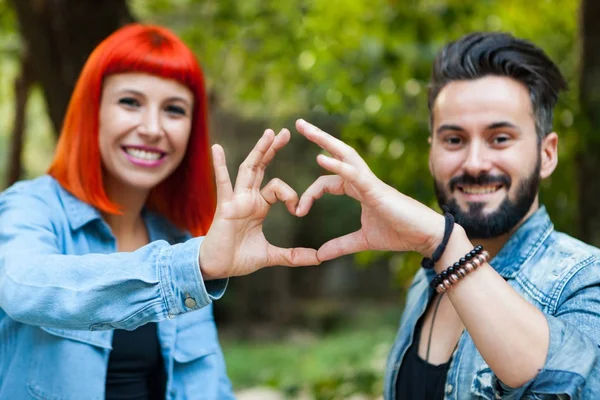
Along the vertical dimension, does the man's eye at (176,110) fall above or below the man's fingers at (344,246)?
above

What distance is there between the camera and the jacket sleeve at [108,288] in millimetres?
1623

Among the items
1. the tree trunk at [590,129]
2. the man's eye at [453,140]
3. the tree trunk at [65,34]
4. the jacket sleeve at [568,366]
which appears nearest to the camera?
the jacket sleeve at [568,366]

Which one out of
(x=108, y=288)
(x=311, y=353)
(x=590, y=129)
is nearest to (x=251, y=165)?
(x=108, y=288)

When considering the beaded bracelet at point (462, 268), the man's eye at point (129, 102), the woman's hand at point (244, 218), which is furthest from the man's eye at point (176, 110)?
the beaded bracelet at point (462, 268)

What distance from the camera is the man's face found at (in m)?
1.91

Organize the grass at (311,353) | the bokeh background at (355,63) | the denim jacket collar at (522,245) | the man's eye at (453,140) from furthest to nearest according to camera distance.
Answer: the grass at (311,353) → the bokeh background at (355,63) → the man's eye at (453,140) → the denim jacket collar at (522,245)

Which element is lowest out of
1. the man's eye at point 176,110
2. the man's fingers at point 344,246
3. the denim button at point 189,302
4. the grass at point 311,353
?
the grass at point 311,353

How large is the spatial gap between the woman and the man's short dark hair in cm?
71

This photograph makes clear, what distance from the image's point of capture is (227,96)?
987 centimetres

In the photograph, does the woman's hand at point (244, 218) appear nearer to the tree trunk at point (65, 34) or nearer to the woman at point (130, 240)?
the woman at point (130, 240)

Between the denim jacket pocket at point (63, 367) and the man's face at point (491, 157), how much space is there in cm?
119

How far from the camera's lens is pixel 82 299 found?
1.62 metres

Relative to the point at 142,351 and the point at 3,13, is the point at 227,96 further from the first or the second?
the point at 142,351

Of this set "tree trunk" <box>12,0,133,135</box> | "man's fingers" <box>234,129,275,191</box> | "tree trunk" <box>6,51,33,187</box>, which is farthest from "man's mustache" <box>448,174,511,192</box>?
"tree trunk" <box>6,51,33,187</box>
